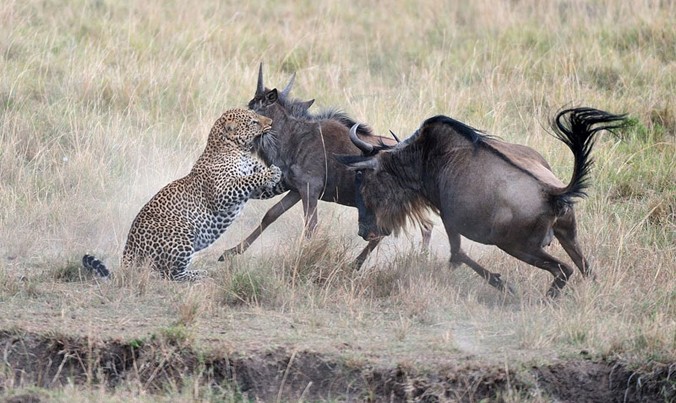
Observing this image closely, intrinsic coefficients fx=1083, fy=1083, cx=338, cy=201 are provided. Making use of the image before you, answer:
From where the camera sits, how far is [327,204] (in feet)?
29.9

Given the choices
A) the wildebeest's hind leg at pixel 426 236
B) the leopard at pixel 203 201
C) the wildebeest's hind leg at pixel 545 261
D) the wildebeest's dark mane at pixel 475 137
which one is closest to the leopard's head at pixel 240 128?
the leopard at pixel 203 201

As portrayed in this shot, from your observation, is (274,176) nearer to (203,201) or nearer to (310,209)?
(310,209)

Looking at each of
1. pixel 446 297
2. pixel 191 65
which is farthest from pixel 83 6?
pixel 446 297

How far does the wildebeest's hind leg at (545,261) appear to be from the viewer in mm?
6613

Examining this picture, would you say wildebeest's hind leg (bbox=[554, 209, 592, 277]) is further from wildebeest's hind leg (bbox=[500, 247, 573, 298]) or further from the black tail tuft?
the black tail tuft

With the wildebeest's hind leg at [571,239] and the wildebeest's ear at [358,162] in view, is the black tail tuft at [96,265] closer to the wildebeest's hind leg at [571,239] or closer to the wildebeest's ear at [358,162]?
the wildebeest's ear at [358,162]

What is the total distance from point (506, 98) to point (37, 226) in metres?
4.93

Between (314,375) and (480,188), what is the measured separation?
5.66 ft

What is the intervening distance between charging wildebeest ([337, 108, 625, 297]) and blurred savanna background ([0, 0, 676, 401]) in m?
0.31

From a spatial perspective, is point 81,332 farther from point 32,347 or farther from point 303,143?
point 303,143

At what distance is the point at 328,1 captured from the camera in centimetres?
1425

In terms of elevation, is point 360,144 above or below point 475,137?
below

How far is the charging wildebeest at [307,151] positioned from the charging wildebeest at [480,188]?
0.36m

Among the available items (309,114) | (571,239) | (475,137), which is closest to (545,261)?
(571,239)
